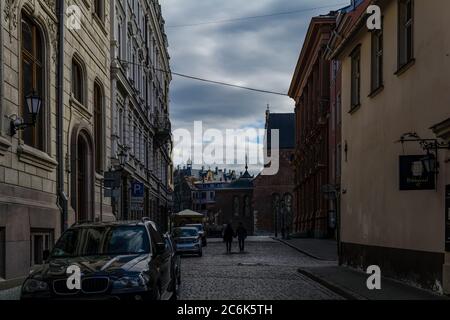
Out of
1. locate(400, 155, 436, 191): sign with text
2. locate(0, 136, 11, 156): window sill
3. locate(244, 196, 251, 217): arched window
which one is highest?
locate(0, 136, 11, 156): window sill

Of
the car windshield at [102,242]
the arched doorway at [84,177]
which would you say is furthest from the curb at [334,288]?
the arched doorway at [84,177]

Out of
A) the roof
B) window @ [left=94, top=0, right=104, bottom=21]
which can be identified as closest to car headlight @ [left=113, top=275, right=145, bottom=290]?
window @ [left=94, top=0, right=104, bottom=21]

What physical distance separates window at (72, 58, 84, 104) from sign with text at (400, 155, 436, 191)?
11.8 metres

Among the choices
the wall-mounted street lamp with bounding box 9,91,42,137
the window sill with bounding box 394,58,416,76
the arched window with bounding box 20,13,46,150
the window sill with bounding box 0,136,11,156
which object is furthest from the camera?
the arched window with bounding box 20,13,46,150

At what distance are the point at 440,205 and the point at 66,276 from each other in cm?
746

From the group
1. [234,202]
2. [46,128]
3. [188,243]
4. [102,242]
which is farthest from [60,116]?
[234,202]

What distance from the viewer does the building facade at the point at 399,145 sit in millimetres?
13328

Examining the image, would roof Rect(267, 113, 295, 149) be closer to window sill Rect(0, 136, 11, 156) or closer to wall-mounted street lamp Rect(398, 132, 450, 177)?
window sill Rect(0, 136, 11, 156)

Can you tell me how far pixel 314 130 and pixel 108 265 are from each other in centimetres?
4393

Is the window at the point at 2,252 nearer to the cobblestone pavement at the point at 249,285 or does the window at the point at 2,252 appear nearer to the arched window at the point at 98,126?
the cobblestone pavement at the point at 249,285

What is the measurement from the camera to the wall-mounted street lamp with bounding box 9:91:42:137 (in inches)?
591

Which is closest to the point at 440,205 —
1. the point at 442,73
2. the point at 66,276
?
the point at 442,73

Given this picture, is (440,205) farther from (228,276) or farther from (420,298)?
(228,276)

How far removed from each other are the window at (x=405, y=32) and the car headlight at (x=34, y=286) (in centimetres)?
964
